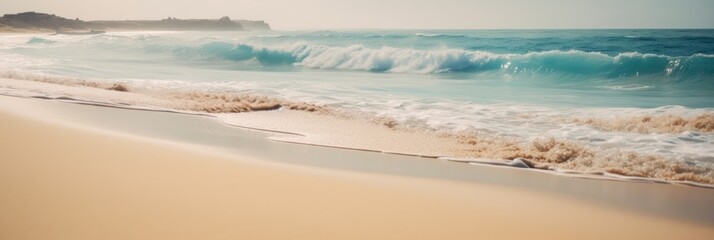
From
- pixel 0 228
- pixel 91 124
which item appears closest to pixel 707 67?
pixel 91 124

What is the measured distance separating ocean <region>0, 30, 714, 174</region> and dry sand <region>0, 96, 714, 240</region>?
111 inches

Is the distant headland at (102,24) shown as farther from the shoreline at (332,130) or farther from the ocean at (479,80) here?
the shoreline at (332,130)

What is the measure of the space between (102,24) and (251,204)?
13112cm

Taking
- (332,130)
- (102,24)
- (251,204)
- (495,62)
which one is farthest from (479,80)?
(102,24)

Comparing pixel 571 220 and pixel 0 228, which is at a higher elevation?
pixel 0 228

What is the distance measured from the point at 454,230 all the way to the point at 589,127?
5.24 m

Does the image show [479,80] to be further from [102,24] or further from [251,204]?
[102,24]

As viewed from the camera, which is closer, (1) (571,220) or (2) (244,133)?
(1) (571,220)

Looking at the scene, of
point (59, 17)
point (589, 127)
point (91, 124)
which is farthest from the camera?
A: point (59, 17)

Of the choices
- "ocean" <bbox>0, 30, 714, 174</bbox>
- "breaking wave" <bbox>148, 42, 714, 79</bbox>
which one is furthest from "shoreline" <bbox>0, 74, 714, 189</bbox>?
"breaking wave" <bbox>148, 42, 714, 79</bbox>

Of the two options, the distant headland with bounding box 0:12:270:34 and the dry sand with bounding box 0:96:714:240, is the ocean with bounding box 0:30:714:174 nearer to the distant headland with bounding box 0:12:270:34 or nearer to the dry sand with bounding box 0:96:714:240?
the dry sand with bounding box 0:96:714:240

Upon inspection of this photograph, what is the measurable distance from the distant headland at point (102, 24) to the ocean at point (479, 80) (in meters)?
62.1

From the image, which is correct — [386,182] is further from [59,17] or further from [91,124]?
[59,17]

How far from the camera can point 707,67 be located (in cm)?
2002
